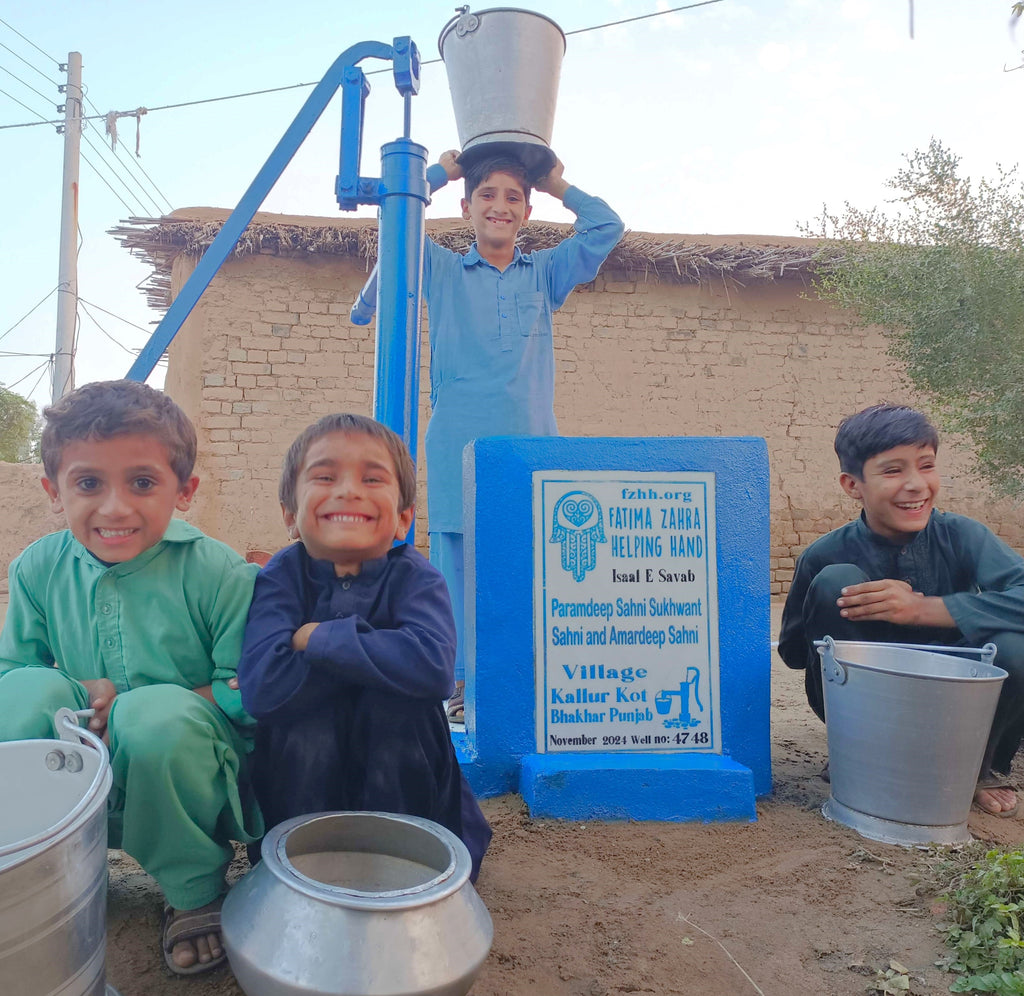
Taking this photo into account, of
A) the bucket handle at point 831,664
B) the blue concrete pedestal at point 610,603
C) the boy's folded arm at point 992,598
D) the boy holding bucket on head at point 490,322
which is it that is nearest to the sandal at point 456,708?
the boy holding bucket on head at point 490,322

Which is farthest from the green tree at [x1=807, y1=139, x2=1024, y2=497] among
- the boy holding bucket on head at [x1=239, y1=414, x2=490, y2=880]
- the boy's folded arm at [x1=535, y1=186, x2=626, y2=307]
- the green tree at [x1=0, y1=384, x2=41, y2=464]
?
the green tree at [x1=0, y1=384, x2=41, y2=464]

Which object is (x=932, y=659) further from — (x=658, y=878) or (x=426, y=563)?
(x=426, y=563)

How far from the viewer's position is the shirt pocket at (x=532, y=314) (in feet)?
10.6

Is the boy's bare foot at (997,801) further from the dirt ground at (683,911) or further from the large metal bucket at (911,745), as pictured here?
the large metal bucket at (911,745)

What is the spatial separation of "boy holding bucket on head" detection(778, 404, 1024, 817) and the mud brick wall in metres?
5.12

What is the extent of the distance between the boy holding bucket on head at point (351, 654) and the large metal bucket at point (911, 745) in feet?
3.30

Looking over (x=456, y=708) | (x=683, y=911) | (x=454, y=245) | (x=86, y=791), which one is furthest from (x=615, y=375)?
(x=86, y=791)

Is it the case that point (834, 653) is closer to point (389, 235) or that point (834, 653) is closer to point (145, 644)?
point (145, 644)

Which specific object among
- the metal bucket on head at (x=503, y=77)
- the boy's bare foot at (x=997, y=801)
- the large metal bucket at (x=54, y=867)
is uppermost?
the metal bucket on head at (x=503, y=77)

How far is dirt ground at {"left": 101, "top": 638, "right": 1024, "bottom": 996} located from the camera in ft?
4.76

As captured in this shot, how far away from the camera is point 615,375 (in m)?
7.76

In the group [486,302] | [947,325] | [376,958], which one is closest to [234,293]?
[486,302]

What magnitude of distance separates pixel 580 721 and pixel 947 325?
5335 mm

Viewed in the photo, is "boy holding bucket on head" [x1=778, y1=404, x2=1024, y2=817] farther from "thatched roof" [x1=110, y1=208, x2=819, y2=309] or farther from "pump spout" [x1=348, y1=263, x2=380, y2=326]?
"thatched roof" [x1=110, y1=208, x2=819, y2=309]
